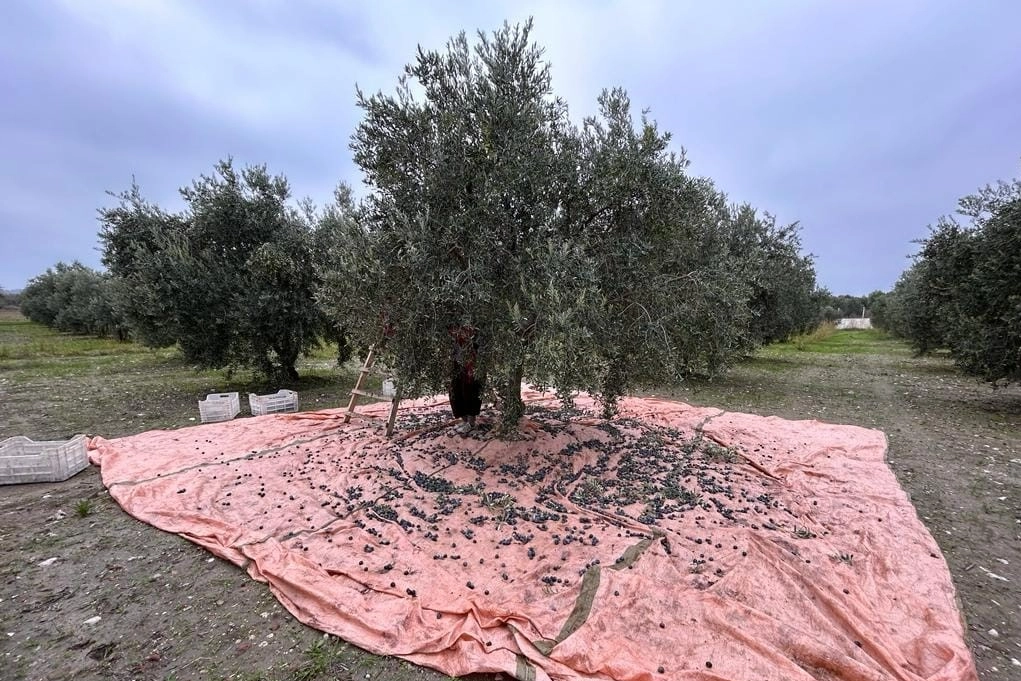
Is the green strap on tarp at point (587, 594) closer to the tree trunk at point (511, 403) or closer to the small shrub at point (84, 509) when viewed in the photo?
the tree trunk at point (511, 403)

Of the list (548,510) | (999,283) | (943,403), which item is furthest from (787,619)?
(943,403)

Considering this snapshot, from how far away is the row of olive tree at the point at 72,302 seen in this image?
34406 mm

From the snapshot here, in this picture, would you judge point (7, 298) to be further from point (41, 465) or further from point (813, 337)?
point (813, 337)

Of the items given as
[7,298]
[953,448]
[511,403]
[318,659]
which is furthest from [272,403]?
[7,298]

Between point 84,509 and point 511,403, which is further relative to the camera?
point 511,403

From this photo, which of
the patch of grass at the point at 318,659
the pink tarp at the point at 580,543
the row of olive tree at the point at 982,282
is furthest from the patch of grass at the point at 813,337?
the patch of grass at the point at 318,659

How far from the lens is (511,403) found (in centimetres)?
726

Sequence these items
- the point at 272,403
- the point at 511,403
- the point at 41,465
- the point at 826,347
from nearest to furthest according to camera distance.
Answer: the point at 511,403, the point at 41,465, the point at 272,403, the point at 826,347

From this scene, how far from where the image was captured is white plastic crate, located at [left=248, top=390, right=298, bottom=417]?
1196 centimetres

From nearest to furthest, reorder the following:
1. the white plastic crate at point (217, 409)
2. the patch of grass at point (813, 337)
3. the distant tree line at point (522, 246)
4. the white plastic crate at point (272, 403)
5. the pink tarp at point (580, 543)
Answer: the pink tarp at point (580, 543), the distant tree line at point (522, 246), the white plastic crate at point (217, 409), the white plastic crate at point (272, 403), the patch of grass at point (813, 337)

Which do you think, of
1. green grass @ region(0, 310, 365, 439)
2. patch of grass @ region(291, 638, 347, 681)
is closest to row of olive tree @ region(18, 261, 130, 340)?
green grass @ region(0, 310, 365, 439)

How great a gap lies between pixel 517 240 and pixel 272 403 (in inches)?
340

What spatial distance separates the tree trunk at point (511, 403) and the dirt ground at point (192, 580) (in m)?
3.75

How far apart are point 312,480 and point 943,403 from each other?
16394 millimetres
